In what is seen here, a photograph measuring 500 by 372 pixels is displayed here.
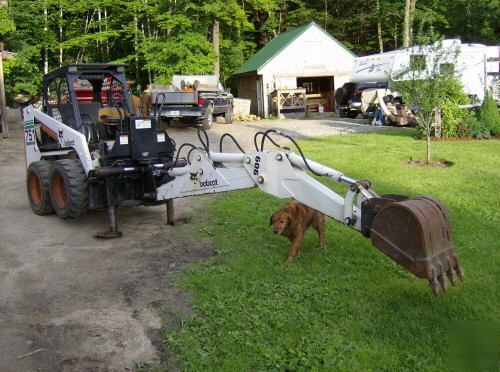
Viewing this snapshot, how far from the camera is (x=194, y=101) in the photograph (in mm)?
19562

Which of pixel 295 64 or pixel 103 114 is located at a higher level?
pixel 295 64

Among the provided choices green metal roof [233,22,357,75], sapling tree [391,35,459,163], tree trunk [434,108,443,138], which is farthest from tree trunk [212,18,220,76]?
sapling tree [391,35,459,163]

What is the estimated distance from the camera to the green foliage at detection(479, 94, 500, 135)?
54.0ft

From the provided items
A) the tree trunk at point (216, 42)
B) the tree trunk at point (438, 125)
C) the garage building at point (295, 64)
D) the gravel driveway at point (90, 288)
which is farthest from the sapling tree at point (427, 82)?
the tree trunk at point (216, 42)

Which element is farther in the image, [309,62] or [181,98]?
[309,62]

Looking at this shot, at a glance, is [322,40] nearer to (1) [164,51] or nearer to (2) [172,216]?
(1) [164,51]

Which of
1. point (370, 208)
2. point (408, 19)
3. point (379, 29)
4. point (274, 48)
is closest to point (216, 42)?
point (274, 48)

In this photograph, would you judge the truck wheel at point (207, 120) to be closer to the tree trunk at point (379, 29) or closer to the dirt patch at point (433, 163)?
the dirt patch at point (433, 163)

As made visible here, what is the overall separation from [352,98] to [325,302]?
72.3ft

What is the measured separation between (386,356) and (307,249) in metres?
2.55

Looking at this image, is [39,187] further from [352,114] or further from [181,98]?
[352,114]

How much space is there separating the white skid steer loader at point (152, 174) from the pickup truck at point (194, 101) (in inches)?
255

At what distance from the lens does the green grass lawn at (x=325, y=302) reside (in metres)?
4.07

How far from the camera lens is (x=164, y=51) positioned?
27547mm
